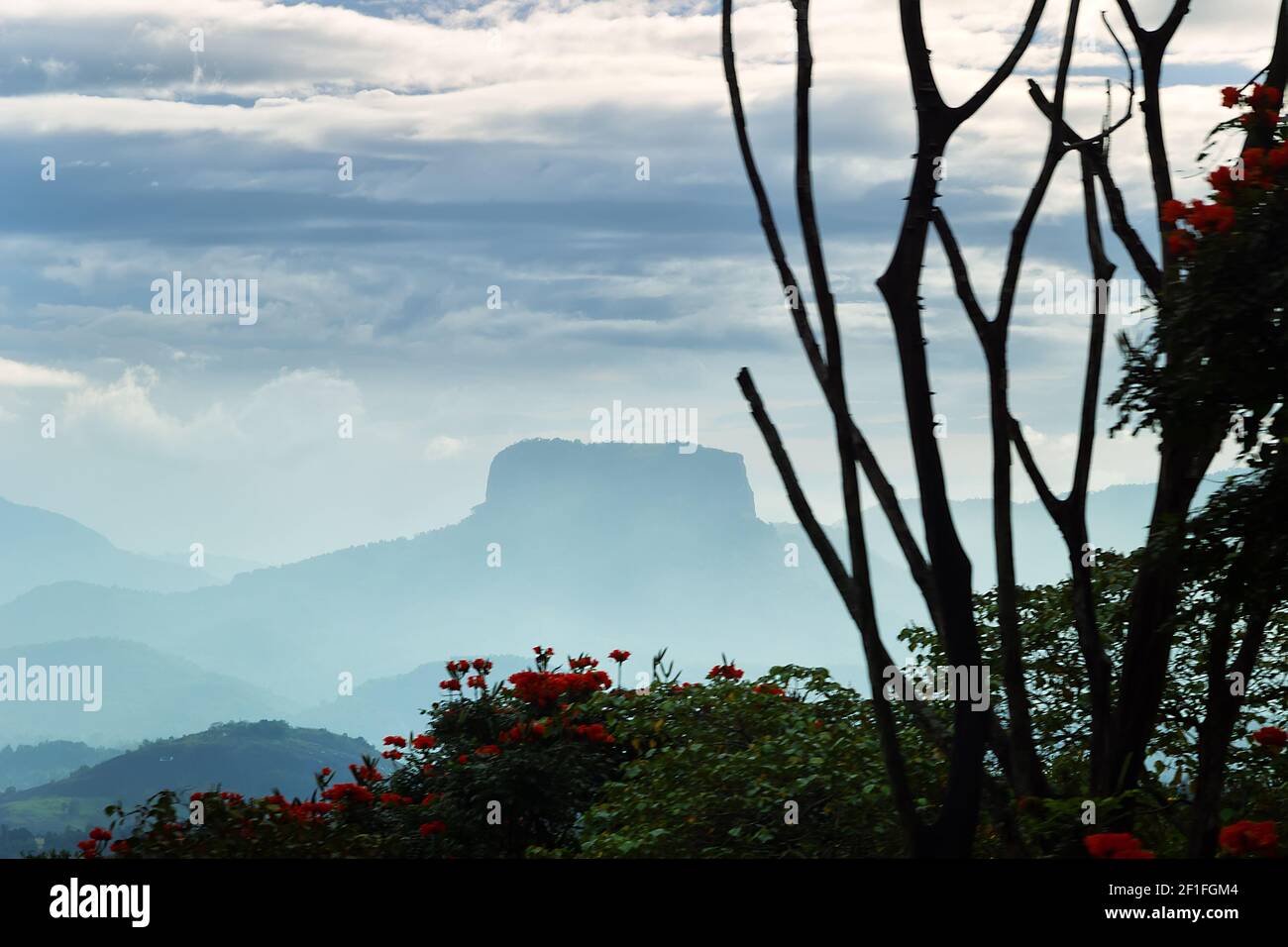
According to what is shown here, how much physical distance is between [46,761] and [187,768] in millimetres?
86508

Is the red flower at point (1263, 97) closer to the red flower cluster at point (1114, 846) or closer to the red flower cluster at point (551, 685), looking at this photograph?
the red flower cluster at point (1114, 846)

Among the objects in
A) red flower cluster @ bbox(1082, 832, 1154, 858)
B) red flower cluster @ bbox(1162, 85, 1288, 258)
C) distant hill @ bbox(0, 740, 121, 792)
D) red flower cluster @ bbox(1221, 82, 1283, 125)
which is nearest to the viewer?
red flower cluster @ bbox(1082, 832, 1154, 858)

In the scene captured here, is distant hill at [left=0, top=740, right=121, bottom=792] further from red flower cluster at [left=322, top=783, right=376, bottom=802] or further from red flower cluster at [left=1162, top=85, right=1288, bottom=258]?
red flower cluster at [left=1162, top=85, right=1288, bottom=258]

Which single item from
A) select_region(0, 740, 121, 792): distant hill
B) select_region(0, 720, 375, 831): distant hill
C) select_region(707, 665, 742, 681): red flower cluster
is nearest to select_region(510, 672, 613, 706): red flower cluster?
select_region(707, 665, 742, 681): red flower cluster

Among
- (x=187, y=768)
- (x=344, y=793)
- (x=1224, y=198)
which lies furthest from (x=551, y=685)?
(x=187, y=768)

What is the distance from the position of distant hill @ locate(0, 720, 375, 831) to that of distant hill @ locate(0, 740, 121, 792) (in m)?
65.3

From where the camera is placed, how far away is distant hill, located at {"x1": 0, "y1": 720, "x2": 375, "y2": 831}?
56062 mm

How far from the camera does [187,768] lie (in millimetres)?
61000

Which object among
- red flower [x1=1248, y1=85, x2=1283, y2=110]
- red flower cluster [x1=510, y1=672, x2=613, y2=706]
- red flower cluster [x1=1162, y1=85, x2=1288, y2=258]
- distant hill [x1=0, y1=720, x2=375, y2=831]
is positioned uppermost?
red flower [x1=1248, y1=85, x2=1283, y2=110]

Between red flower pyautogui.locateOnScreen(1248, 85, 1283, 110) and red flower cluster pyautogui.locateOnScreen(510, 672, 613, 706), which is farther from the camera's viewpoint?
red flower cluster pyautogui.locateOnScreen(510, 672, 613, 706)

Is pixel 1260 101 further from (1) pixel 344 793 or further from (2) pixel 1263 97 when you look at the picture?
(1) pixel 344 793

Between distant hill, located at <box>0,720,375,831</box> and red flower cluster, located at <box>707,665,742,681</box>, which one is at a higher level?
red flower cluster, located at <box>707,665,742,681</box>
